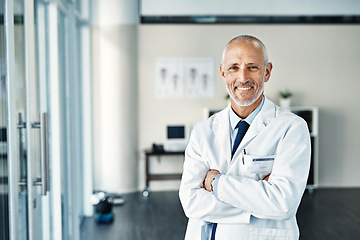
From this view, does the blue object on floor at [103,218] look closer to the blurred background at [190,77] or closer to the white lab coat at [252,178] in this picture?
the blurred background at [190,77]

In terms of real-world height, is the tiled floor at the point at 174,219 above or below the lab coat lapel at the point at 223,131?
below

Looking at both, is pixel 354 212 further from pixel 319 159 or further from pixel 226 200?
pixel 226 200

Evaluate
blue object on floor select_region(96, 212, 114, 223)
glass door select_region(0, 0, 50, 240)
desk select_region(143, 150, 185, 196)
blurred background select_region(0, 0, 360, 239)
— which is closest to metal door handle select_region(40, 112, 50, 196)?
glass door select_region(0, 0, 50, 240)

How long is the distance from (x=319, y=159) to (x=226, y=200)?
5.46 metres

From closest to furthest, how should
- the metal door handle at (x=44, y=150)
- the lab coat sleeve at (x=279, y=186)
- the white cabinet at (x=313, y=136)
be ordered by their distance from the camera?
the lab coat sleeve at (x=279, y=186) < the metal door handle at (x=44, y=150) < the white cabinet at (x=313, y=136)

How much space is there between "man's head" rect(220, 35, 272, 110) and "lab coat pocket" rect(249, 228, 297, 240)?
0.50m

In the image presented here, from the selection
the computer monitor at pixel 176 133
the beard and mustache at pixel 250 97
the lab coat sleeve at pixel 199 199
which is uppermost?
the beard and mustache at pixel 250 97

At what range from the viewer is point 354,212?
207 inches

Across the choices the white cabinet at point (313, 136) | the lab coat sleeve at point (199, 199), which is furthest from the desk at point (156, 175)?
the lab coat sleeve at point (199, 199)

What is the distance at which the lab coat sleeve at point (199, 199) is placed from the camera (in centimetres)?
162

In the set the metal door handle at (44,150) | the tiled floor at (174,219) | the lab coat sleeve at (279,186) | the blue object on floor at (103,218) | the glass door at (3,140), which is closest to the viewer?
the lab coat sleeve at (279,186)

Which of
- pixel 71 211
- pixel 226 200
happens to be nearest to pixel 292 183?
pixel 226 200

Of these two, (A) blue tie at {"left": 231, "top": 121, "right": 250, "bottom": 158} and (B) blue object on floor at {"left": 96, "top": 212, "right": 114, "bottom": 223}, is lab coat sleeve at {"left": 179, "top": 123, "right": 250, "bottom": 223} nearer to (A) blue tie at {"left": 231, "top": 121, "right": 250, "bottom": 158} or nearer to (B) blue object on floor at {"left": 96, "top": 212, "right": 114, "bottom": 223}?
(A) blue tie at {"left": 231, "top": 121, "right": 250, "bottom": 158}

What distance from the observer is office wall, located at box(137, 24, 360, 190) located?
→ 6.38m
